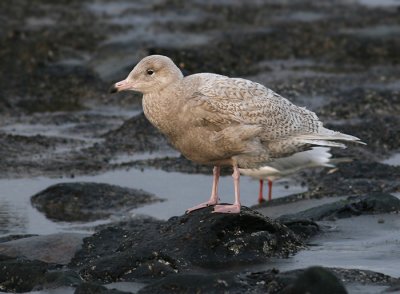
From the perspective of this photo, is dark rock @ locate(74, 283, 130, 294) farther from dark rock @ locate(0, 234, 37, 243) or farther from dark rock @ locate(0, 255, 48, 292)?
dark rock @ locate(0, 234, 37, 243)

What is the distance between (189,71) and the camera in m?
18.1

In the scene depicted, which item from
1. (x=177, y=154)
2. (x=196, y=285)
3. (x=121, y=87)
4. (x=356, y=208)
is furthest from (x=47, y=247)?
(x=177, y=154)

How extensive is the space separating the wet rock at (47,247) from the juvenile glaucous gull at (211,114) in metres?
1.39

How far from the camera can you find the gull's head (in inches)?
359

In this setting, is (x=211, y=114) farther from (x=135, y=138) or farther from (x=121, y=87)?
(x=135, y=138)

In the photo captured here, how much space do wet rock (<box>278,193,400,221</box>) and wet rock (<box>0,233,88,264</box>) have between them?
6.79 ft

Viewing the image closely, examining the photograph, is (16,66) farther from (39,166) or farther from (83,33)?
(39,166)

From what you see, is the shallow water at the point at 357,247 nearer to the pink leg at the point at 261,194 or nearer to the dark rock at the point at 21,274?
the dark rock at the point at 21,274

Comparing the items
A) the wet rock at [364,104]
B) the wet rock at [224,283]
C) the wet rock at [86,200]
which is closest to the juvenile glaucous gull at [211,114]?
the wet rock at [224,283]

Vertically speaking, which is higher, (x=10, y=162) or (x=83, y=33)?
(x=83, y=33)

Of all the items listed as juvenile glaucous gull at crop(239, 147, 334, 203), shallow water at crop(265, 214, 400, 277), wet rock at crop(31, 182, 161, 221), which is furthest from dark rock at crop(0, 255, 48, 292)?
juvenile glaucous gull at crop(239, 147, 334, 203)

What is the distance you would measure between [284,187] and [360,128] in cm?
227

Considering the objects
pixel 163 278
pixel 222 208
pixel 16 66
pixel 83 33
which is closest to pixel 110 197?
pixel 222 208

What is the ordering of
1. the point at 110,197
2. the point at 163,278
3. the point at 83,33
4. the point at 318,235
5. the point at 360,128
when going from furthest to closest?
the point at 83,33 < the point at 360,128 < the point at 110,197 < the point at 318,235 < the point at 163,278
